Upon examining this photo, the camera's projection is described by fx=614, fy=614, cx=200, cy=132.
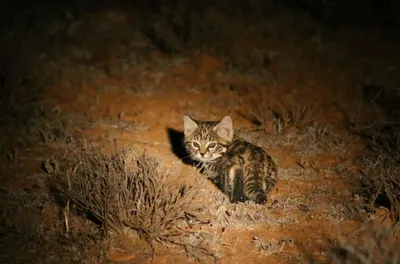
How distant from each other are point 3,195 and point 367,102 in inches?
235

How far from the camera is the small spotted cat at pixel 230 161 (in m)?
6.59

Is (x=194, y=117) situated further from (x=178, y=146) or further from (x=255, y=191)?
(x=255, y=191)

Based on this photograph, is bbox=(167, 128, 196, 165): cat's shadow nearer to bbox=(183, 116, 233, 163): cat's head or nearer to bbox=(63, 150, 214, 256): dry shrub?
bbox=(183, 116, 233, 163): cat's head

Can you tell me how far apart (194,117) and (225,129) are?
86.6 inches

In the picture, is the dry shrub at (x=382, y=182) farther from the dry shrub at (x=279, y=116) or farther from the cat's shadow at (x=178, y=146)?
the cat's shadow at (x=178, y=146)

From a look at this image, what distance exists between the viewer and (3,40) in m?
12.2

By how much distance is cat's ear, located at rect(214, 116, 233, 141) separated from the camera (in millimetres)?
6998

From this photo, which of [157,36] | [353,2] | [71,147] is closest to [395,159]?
[71,147]

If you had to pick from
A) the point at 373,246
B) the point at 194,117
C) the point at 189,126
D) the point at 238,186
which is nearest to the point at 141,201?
the point at 238,186

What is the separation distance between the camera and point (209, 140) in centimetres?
695

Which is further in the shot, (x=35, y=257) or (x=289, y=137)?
(x=289, y=137)

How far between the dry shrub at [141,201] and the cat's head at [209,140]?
89 cm

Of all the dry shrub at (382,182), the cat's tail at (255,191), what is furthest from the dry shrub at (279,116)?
the cat's tail at (255,191)

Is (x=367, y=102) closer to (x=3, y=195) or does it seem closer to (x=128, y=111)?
(x=128, y=111)
